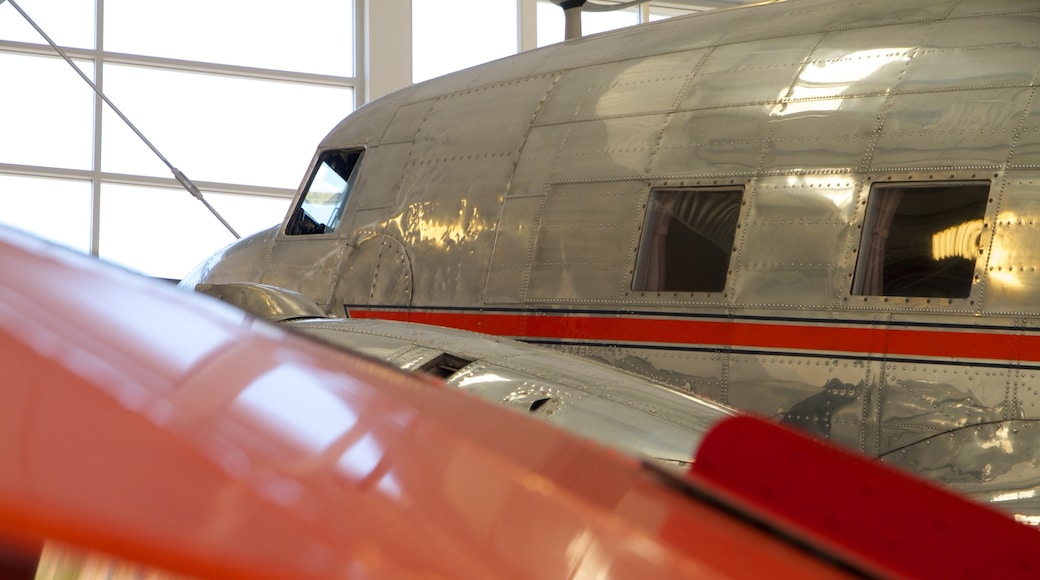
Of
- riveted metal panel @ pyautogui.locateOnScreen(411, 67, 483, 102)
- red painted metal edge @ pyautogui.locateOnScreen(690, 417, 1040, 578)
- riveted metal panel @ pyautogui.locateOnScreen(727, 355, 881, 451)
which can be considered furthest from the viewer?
riveted metal panel @ pyautogui.locateOnScreen(411, 67, 483, 102)

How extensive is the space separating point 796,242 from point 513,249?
196cm

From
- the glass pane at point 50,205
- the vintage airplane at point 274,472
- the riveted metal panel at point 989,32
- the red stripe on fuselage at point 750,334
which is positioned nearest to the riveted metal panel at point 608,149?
the red stripe on fuselage at point 750,334

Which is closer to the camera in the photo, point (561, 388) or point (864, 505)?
point (864, 505)

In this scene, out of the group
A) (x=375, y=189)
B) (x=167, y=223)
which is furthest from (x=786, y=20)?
(x=167, y=223)

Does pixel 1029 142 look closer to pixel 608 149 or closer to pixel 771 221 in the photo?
pixel 771 221

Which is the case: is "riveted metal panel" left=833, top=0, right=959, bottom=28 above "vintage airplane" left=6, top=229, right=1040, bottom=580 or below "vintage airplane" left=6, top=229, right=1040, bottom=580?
above

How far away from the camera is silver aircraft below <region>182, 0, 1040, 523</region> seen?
5.30 m

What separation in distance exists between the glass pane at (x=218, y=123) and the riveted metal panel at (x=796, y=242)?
15842mm

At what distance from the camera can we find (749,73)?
21.2 feet

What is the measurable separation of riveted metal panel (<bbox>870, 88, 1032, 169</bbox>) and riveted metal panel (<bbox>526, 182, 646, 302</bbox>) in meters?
1.52

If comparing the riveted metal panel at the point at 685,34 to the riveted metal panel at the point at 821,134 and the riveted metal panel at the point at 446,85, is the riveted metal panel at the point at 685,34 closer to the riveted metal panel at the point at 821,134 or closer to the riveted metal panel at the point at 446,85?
the riveted metal panel at the point at 821,134

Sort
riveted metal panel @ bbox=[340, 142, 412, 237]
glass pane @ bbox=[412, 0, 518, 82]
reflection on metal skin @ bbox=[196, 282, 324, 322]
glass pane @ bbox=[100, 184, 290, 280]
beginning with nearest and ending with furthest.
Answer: reflection on metal skin @ bbox=[196, 282, 324, 322], riveted metal panel @ bbox=[340, 142, 412, 237], glass pane @ bbox=[100, 184, 290, 280], glass pane @ bbox=[412, 0, 518, 82]

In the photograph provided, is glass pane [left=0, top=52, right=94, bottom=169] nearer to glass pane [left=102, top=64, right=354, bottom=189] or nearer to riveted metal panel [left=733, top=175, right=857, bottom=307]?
glass pane [left=102, top=64, right=354, bottom=189]

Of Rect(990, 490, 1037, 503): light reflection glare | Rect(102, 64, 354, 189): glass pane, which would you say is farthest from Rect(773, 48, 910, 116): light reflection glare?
Rect(102, 64, 354, 189): glass pane
